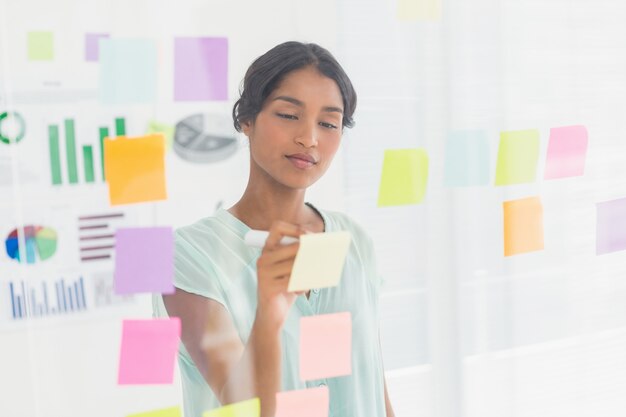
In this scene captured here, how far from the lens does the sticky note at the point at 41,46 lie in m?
0.65

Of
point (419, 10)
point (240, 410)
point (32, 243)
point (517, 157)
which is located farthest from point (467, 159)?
point (32, 243)

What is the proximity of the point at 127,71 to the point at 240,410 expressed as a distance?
36 centimetres

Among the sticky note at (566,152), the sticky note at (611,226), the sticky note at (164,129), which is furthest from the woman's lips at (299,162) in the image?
the sticky note at (611,226)

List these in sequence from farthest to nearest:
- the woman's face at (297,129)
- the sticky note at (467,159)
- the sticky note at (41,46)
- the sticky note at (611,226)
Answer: the sticky note at (611,226) < the sticky note at (467,159) < the woman's face at (297,129) < the sticky note at (41,46)

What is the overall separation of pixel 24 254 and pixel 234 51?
11.2 inches

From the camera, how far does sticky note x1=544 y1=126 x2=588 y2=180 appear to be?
0.95 metres

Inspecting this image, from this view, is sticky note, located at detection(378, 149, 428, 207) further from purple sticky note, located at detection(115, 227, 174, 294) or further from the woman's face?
purple sticky note, located at detection(115, 227, 174, 294)

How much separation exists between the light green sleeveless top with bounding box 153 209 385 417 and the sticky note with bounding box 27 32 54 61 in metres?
0.21

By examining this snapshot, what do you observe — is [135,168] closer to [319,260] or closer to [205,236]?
[205,236]

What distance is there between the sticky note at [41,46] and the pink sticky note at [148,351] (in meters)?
0.26

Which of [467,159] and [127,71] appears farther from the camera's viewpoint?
[467,159]

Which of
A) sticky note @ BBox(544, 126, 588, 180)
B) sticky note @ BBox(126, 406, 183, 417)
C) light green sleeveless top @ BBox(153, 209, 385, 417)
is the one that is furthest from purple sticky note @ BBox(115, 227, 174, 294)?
sticky note @ BBox(544, 126, 588, 180)

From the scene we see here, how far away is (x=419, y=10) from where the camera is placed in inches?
33.2

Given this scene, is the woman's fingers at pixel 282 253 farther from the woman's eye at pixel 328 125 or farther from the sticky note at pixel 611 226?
the sticky note at pixel 611 226
